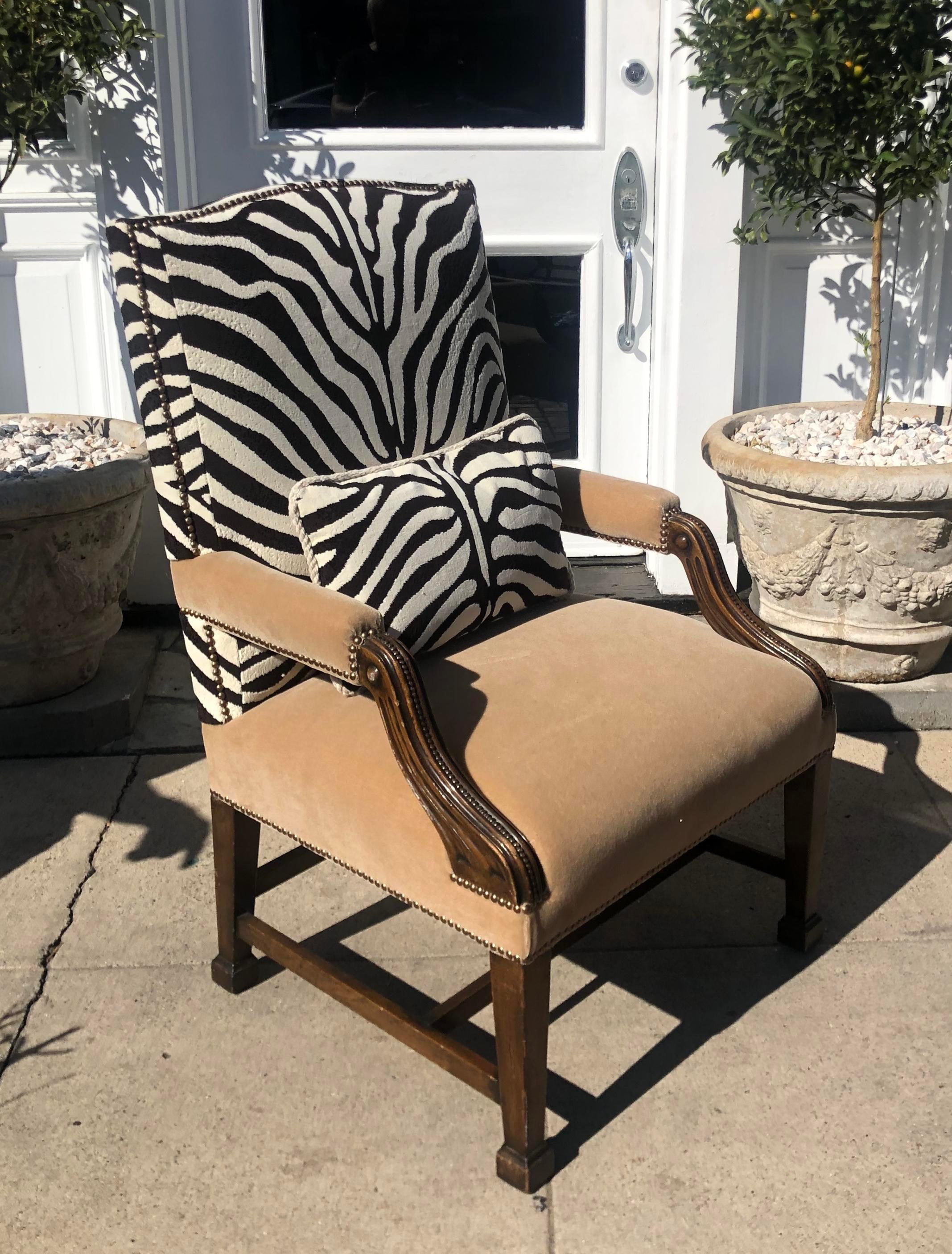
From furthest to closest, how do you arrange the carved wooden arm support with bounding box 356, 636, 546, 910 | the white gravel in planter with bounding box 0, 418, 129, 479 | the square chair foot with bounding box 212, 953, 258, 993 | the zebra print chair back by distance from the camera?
the white gravel in planter with bounding box 0, 418, 129, 479
the square chair foot with bounding box 212, 953, 258, 993
the zebra print chair back
the carved wooden arm support with bounding box 356, 636, 546, 910

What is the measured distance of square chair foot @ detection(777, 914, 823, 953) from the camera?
79.7 inches

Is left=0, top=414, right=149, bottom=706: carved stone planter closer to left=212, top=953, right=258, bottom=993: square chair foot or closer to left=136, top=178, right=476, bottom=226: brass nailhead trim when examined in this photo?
left=136, top=178, right=476, bottom=226: brass nailhead trim

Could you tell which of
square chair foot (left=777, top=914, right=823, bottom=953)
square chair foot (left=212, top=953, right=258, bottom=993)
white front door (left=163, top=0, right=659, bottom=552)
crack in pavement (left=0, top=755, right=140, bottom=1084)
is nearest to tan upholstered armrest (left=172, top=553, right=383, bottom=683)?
square chair foot (left=212, top=953, right=258, bottom=993)

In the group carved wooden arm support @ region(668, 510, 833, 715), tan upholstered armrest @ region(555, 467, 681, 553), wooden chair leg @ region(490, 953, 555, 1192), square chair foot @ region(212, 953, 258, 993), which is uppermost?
tan upholstered armrest @ region(555, 467, 681, 553)

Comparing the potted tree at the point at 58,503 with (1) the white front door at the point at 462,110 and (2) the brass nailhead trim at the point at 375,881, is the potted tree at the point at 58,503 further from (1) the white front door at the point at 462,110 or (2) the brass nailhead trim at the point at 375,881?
(2) the brass nailhead trim at the point at 375,881

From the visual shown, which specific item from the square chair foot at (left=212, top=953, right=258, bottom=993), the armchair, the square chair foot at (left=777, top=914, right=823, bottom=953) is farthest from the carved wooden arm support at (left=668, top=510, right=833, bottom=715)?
the square chair foot at (left=212, top=953, right=258, bottom=993)

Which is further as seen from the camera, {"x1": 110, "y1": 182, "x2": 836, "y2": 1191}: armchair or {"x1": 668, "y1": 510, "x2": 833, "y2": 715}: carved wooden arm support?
{"x1": 668, "y1": 510, "x2": 833, "y2": 715}: carved wooden arm support

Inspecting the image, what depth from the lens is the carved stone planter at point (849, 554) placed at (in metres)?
2.58

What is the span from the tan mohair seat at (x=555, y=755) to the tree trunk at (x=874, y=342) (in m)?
1.14

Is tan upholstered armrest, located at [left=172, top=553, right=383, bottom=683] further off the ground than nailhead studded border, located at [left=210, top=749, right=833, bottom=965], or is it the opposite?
tan upholstered armrest, located at [left=172, top=553, right=383, bottom=683]

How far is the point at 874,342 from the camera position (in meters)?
2.82

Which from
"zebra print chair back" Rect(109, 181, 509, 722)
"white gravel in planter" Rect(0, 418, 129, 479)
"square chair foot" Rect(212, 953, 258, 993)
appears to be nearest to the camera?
"zebra print chair back" Rect(109, 181, 509, 722)

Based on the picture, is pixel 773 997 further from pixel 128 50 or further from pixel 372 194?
pixel 128 50

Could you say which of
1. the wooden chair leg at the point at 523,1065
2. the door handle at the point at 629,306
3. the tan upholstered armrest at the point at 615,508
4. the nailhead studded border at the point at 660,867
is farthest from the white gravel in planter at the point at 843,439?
the wooden chair leg at the point at 523,1065
